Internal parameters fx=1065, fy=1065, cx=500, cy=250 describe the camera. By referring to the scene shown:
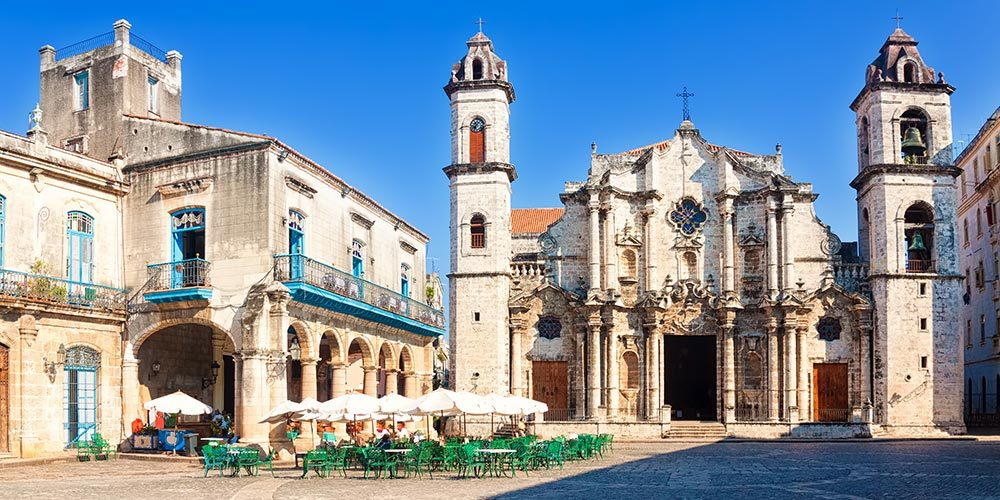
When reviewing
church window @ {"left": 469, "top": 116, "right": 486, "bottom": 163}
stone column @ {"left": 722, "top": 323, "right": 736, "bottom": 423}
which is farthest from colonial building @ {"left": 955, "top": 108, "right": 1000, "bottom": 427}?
church window @ {"left": 469, "top": 116, "right": 486, "bottom": 163}

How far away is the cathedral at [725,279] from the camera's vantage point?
38938 mm

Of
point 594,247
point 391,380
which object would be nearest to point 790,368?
point 594,247

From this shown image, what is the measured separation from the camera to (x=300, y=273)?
2809 centimetres

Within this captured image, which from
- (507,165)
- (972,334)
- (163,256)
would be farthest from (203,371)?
(972,334)

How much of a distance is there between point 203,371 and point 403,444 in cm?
1141

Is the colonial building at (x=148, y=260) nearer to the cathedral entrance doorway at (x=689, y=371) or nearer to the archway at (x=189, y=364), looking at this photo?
the archway at (x=189, y=364)

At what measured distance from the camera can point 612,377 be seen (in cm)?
4062

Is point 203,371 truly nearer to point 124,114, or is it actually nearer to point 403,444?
point 124,114

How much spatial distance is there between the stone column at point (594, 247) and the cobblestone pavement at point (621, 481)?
41.1 ft

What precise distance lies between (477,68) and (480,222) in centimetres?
605

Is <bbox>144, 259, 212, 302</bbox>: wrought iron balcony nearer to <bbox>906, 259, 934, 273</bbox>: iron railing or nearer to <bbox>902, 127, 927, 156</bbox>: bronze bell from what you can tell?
<bbox>906, 259, 934, 273</bbox>: iron railing

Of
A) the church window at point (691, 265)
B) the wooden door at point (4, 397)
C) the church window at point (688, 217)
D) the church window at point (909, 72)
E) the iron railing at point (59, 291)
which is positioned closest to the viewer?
the wooden door at point (4, 397)

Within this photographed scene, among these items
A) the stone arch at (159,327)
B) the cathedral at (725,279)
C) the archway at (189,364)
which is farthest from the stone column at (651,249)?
the stone arch at (159,327)

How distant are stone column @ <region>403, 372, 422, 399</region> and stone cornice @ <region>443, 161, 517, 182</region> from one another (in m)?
7.75
